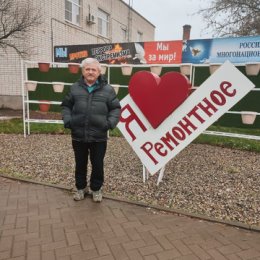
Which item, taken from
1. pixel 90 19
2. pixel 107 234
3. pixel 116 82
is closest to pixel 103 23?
pixel 90 19

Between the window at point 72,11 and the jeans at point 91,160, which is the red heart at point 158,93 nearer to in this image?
the jeans at point 91,160

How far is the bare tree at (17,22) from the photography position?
12.6 m

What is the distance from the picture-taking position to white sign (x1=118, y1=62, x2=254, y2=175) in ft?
13.4

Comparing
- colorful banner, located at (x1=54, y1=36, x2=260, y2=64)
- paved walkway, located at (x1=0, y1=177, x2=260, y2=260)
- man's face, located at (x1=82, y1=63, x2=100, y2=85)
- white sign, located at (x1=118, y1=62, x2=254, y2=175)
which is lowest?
paved walkway, located at (x1=0, y1=177, x2=260, y2=260)

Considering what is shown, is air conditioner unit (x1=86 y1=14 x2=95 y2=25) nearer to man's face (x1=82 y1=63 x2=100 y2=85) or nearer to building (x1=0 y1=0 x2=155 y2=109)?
building (x1=0 y1=0 x2=155 y2=109)

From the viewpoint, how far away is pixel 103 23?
2186 centimetres

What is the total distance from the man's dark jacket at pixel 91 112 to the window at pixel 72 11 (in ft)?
49.9

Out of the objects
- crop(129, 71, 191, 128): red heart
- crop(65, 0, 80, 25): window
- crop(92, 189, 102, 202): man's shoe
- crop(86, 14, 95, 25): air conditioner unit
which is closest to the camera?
crop(92, 189, 102, 202): man's shoe

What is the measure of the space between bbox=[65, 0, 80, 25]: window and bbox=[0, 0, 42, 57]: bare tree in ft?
10.4

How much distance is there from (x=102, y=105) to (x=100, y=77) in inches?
13.5

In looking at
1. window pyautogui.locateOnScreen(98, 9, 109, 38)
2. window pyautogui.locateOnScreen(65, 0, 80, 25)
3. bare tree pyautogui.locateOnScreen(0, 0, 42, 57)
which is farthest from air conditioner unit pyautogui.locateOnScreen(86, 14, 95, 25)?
bare tree pyautogui.locateOnScreen(0, 0, 42, 57)

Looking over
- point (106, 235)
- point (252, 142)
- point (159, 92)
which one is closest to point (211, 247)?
point (106, 235)

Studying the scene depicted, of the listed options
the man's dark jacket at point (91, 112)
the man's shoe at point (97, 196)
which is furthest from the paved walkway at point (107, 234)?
the man's dark jacket at point (91, 112)

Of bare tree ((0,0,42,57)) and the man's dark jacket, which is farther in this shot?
bare tree ((0,0,42,57))
